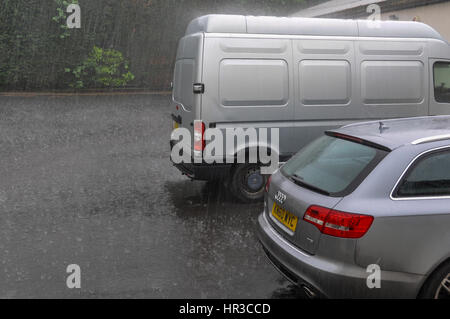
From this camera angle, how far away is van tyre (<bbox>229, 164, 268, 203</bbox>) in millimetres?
7234

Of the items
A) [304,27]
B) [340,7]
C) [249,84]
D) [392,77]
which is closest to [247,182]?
[249,84]

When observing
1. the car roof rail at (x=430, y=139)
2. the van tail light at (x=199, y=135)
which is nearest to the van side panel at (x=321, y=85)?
the van tail light at (x=199, y=135)

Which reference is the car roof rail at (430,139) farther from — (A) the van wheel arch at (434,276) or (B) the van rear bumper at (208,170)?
(B) the van rear bumper at (208,170)

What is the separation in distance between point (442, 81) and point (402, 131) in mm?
4391

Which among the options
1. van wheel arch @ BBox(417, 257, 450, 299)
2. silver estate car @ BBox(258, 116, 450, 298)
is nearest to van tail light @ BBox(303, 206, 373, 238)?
silver estate car @ BBox(258, 116, 450, 298)

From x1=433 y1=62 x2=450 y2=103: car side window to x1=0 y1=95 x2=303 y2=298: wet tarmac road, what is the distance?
3.56 meters

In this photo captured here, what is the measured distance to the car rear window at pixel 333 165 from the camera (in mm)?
3717

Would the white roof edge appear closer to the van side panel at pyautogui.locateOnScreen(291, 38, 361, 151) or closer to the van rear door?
the van side panel at pyautogui.locateOnScreen(291, 38, 361, 151)

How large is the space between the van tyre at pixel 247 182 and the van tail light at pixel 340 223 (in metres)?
3.58

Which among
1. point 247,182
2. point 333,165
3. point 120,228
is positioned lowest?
point 120,228

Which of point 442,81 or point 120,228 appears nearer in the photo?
point 120,228

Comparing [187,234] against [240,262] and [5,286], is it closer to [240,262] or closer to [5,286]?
[240,262]

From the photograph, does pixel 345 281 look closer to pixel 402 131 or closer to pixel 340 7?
pixel 402 131

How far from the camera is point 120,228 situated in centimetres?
623
